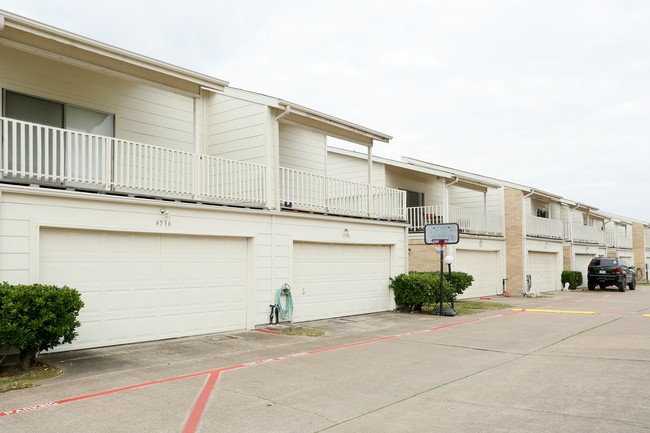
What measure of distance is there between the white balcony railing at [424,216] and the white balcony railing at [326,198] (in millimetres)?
3845

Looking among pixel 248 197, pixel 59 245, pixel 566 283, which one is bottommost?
pixel 566 283

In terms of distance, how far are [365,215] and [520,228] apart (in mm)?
12699

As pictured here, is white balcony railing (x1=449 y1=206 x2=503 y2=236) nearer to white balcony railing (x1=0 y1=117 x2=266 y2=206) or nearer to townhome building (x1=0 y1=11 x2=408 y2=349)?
townhome building (x1=0 y1=11 x2=408 y2=349)

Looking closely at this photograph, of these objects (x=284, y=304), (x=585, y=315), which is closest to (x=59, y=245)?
(x=284, y=304)

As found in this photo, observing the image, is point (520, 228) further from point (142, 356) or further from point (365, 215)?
point (142, 356)

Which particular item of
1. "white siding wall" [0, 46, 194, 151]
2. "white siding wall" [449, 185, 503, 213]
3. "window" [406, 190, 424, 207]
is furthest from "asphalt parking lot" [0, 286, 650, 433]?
"white siding wall" [449, 185, 503, 213]

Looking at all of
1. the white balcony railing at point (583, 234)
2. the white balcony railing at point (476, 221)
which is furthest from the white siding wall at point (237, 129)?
the white balcony railing at point (583, 234)

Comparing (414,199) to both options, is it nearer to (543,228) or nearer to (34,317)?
(543,228)

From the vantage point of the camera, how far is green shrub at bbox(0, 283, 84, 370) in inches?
294

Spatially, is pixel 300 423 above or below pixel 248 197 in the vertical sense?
below

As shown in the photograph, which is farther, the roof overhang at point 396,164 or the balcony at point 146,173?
the roof overhang at point 396,164

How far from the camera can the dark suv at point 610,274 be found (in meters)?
28.7

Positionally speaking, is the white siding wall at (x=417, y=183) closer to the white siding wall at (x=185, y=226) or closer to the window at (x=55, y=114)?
the white siding wall at (x=185, y=226)

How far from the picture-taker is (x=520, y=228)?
25953 mm
